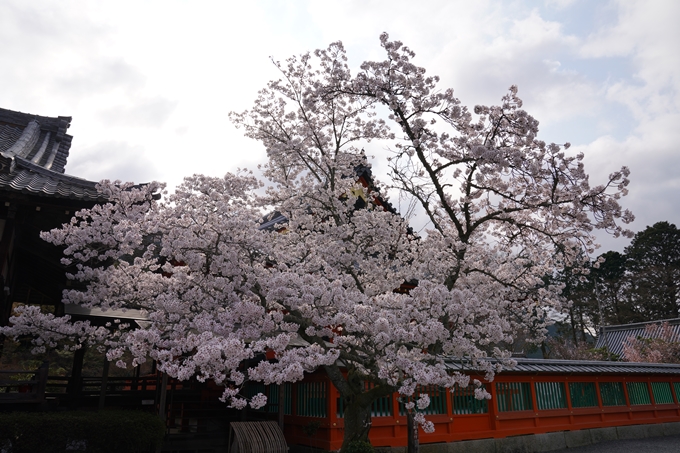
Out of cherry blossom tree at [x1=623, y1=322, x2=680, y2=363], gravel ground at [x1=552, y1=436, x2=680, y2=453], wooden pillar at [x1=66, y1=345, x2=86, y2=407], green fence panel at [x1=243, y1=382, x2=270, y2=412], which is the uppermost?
cherry blossom tree at [x1=623, y1=322, x2=680, y2=363]

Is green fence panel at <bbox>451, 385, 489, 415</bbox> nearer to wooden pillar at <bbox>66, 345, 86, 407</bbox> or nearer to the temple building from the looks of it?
wooden pillar at <bbox>66, 345, 86, 407</bbox>

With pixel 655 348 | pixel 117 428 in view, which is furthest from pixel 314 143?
pixel 655 348

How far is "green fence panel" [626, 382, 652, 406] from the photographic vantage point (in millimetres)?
15438

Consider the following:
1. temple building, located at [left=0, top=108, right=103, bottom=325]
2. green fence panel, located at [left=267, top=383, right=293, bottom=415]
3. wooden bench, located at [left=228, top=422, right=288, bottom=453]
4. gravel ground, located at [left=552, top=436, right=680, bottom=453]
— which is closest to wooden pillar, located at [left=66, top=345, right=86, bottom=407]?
temple building, located at [left=0, top=108, right=103, bottom=325]

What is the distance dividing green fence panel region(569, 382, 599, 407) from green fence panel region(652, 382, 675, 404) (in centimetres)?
352

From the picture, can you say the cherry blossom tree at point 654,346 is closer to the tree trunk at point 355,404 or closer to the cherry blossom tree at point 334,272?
the cherry blossom tree at point 334,272

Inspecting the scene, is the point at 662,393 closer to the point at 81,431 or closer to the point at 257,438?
the point at 257,438

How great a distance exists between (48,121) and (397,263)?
12.0 metres

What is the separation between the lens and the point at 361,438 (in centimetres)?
755

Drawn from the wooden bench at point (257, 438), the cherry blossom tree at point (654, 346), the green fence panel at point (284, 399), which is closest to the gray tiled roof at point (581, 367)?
the green fence panel at point (284, 399)

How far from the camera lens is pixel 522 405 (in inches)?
507

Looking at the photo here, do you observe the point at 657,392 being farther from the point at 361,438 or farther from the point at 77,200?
the point at 77,200

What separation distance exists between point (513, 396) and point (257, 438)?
756 cm

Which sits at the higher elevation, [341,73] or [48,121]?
[48,121]
